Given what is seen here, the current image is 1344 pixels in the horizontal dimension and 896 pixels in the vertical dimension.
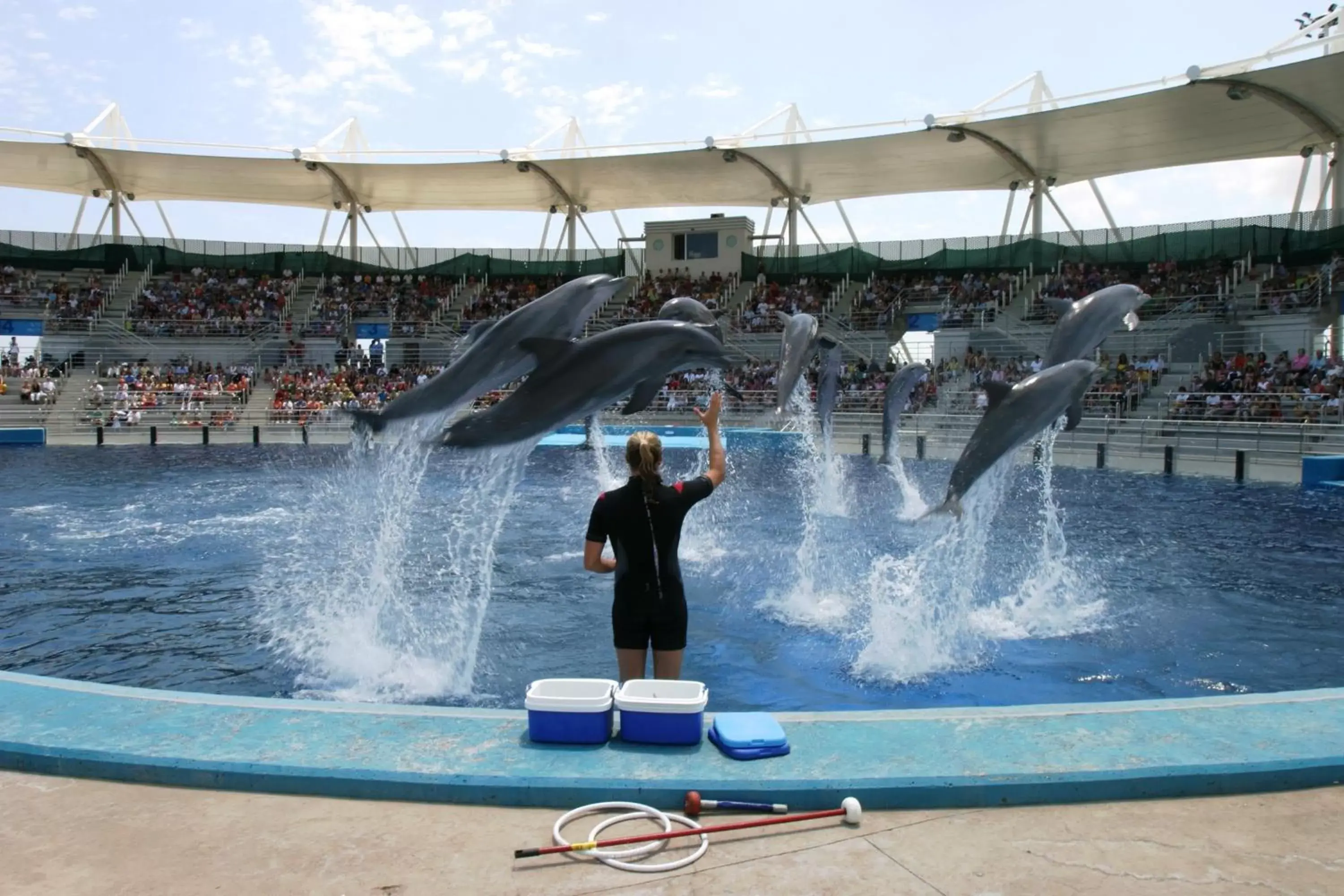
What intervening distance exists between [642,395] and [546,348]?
67cm

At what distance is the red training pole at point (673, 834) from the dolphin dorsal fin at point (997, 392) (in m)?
4.48

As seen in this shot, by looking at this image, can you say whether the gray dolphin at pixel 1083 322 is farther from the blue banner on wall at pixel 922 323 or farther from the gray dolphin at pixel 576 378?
the blue banner on wall at pixel 922 323

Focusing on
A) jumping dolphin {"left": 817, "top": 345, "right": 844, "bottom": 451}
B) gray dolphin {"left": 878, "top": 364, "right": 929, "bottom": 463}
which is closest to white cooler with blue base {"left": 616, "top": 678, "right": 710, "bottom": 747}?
jumping dolphin {"left": 817, "top": 345, "right": 844, "bottom": 451}

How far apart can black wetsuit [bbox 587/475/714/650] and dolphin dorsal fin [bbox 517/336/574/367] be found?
5.89 ft

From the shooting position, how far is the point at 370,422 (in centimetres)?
625

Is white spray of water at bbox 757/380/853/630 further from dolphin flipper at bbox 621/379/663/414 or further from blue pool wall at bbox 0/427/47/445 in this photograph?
blue pool wall at bbox 0/427/47/445

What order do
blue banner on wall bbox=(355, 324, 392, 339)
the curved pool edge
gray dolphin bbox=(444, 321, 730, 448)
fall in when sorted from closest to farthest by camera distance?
the curved pool edge, gray dolphin bbox=(444, 321, 730, 448), blue banner on wall bbox=(355, 324, 392, 339)

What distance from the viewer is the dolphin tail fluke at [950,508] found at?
22.5 ft

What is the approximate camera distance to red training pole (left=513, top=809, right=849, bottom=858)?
2756 mm

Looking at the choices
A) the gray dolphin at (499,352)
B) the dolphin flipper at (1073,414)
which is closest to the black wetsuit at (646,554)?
the gray dolphin at (499,352)

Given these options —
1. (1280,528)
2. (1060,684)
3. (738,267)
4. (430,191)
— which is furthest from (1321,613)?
(430,191)

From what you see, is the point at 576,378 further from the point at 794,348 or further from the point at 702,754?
the point at 794,348

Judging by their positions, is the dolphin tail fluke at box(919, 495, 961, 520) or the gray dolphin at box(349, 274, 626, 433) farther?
the dolphin tail fluke at box(919, 495, 961, 520)

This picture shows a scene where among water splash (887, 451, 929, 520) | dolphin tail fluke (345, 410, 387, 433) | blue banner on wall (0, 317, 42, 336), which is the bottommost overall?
water splash (887, 451, 929, 520)
